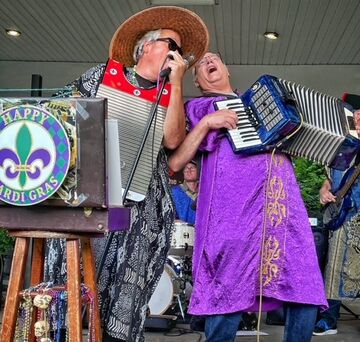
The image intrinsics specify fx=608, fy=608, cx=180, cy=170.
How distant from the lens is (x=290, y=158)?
266cm

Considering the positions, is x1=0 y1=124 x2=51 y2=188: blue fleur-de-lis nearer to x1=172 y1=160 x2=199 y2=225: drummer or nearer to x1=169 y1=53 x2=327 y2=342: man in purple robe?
x1=169 y1=53 x2=327 y2=342: man in purple robe

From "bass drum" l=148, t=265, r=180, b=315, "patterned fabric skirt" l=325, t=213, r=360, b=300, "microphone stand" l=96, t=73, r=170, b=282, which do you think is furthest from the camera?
"bass drum" l=148, t=265, r=180, b=315

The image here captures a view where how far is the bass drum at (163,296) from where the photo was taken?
181 inches

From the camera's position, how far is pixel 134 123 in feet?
7.06

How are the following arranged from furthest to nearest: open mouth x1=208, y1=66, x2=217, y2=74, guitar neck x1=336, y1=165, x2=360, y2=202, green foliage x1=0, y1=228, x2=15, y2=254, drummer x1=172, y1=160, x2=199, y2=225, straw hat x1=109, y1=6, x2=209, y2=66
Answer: green foliage x1=0, y1=228, x2=15, y2=254, drummer x1=172, y1=160, x2=199, y2=225, guitar neck x1=336, y1=165, x2=360, y2=202, open mouth x1=208, y1=66, x2=217, y2=74, straw hat x1=109, y1=6, x2=209, y2=66

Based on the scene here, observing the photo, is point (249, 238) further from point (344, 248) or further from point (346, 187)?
point (344, 248)

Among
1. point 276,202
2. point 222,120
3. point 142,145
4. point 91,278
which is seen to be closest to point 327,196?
point 276,202

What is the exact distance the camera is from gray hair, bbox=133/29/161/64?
2.50 meters

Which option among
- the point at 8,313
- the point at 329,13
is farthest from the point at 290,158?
the point at 329,13

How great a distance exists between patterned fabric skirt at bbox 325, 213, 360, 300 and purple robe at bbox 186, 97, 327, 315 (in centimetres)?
152

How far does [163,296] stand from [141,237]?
99.1 inches

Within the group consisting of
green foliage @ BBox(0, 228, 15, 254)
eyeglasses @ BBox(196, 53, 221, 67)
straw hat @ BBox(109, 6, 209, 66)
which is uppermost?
straw hat @ BBox(109, 6, 209, 66)

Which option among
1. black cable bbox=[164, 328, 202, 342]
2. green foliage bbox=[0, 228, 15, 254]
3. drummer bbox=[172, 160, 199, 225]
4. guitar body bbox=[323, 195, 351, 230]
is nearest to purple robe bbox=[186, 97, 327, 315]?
guitar body bbox=[323, 195, 351, 230]

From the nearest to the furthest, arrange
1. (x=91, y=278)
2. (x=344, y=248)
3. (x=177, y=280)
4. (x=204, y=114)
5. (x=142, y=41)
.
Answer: (x=91, y=278), (x=142, y=41), (x=204, y=114), (x=344, y=248), (x=177, y=280)
